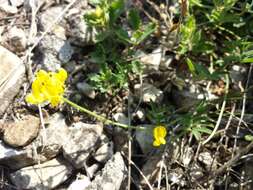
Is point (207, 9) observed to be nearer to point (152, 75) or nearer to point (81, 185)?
point (152, 75)

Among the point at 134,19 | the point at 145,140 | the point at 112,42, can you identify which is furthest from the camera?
the point at 112,42

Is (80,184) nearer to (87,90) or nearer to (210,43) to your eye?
(87,90)

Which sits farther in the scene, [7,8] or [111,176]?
[7,8]

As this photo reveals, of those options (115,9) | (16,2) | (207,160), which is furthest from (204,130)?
(16,2)

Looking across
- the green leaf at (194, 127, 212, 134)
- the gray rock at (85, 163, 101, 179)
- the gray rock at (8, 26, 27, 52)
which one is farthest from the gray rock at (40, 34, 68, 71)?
the green leaf at (194, 127, 212, 134)

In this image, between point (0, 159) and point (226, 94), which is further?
point (226, 94)

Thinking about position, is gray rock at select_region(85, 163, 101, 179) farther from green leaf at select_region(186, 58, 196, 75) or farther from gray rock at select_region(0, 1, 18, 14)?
gray rock at select_region(0, 1, 18, 14)

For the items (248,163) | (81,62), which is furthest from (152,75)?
(248,163)
